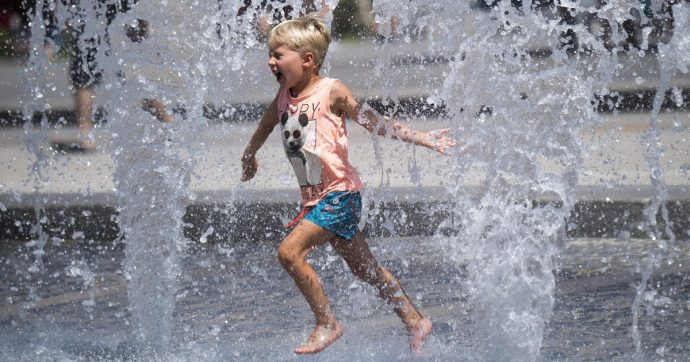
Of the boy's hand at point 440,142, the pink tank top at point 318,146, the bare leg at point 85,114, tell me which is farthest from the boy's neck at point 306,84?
the bare leg at point 85,114

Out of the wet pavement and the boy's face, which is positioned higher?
the boy's face

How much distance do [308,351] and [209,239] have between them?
2655 mm

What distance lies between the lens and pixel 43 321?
4770mm

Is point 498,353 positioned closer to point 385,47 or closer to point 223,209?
point 385,47

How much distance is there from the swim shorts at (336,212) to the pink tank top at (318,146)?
0.02m

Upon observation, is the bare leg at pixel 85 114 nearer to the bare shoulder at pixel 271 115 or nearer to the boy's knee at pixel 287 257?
the bare shoulder at pixel 271 115

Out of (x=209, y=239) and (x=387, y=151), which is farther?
(x=387, y=151)

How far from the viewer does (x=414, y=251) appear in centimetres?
588

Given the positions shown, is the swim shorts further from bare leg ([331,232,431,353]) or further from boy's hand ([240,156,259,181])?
boy's hand ([240,156,259,181])

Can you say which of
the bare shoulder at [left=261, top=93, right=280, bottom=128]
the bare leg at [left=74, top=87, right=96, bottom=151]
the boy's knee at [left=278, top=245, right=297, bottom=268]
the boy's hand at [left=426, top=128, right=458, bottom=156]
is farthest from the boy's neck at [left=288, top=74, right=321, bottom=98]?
the bare leg at [left=74, top=87, right=96, bottom=151]

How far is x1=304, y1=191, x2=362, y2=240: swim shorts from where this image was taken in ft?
12.9

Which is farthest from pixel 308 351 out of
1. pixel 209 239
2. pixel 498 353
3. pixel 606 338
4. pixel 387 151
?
pixel 387 151

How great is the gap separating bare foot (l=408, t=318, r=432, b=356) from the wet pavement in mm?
36

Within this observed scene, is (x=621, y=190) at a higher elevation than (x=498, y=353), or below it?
below
